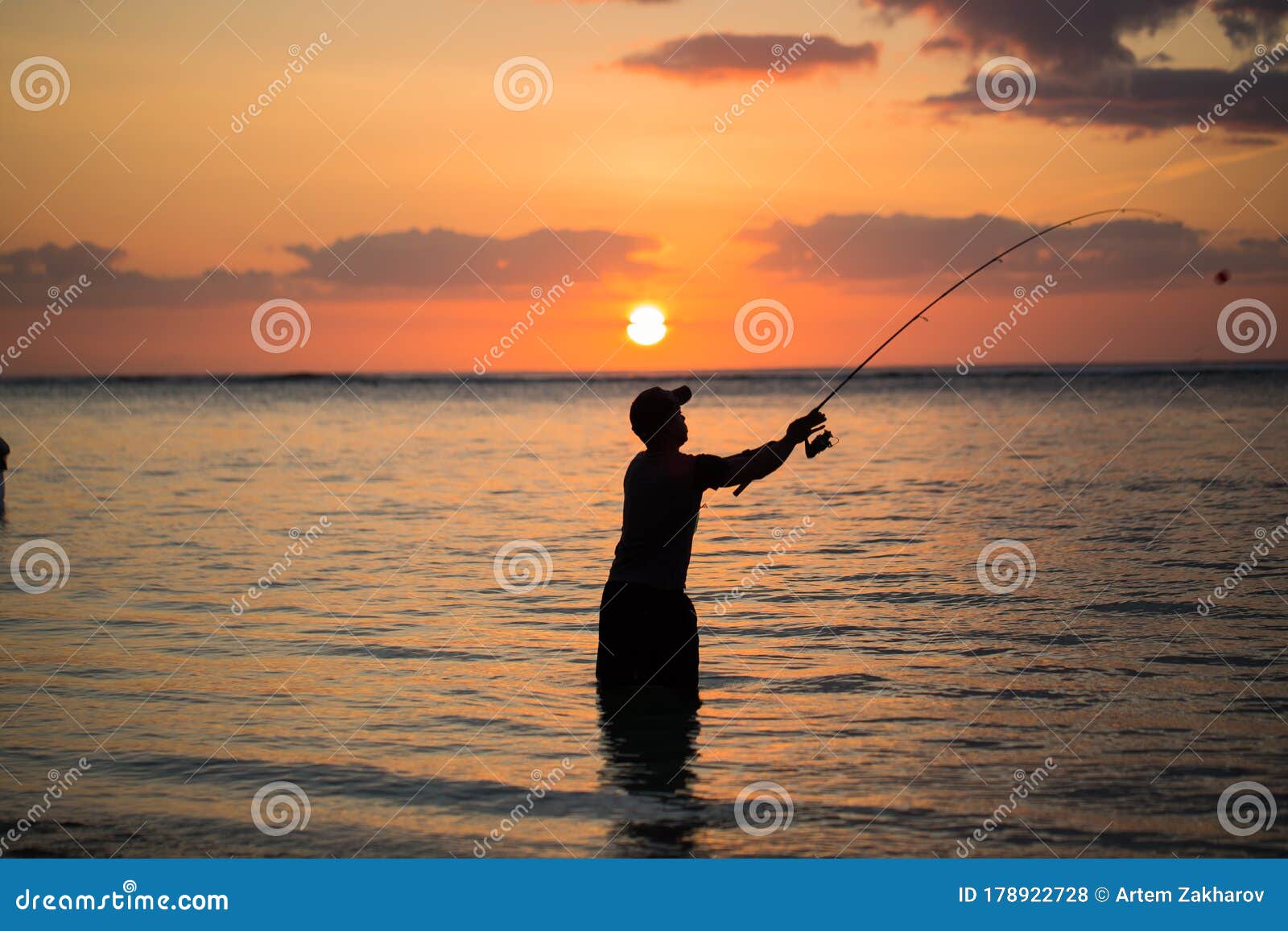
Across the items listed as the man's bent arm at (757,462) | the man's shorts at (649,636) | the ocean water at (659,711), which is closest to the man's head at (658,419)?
the man's bent arm at (757,462)

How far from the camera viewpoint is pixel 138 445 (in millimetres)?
35125

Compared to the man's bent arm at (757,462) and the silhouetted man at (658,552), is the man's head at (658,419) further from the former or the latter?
the man's bent arm at (757,462)

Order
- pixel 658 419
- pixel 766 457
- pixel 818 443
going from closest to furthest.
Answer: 1. pixel 766 457
2. pixel 818 443
3. pixel 658 419

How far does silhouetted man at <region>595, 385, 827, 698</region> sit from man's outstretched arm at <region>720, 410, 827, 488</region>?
1 centimetres

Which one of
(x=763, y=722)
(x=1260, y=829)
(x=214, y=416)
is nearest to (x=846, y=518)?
(x=763, y=722)

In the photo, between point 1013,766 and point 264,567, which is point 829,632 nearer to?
point 1013,766

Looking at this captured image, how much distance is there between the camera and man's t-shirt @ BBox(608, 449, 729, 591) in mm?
6793

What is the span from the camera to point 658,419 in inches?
270

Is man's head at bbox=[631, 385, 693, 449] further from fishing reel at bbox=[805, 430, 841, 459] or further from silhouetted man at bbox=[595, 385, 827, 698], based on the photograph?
fishing reel at bbox=[805, 430, 841, 459]

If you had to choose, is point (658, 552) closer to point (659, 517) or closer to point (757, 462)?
point (659, 517)

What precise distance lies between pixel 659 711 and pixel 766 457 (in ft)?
5.69

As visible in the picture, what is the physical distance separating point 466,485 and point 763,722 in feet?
56.2

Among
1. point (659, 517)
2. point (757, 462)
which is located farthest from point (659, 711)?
point (757, 462)

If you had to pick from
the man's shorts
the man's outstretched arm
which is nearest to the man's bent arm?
the man's outstretched arm
